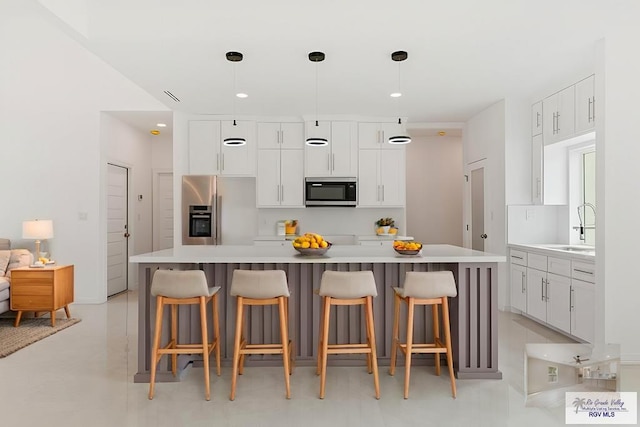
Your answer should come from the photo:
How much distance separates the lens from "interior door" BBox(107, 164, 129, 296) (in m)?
6.34

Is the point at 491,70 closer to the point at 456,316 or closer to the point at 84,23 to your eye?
the point at 456,316

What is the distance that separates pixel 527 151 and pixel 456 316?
286 cm

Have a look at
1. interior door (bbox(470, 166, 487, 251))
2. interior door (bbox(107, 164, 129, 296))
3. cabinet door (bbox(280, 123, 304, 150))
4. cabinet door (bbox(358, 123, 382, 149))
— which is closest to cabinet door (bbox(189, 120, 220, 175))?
cabinet door (bbox(280, 123, 304, 150))

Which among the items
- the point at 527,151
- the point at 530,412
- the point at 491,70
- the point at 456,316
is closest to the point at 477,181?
the point at 527,151

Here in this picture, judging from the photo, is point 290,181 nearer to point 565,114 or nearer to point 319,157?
point 319,157

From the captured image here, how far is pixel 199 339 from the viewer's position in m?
3.34

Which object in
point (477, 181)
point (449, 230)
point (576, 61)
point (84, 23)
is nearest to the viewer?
point (84, 23)

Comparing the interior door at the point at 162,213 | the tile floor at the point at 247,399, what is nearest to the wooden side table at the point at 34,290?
the tile floor at the point at 247,399

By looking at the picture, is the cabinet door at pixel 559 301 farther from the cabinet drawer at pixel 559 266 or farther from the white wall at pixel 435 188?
the white wall at pixel 435 188

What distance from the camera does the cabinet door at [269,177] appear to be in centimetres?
600

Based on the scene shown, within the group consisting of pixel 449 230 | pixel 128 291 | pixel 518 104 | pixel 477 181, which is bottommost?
pixel 128 291

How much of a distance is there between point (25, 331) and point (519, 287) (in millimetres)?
5475

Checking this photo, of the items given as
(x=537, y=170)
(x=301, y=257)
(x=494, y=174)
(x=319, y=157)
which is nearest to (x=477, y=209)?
(x=494, y=174)

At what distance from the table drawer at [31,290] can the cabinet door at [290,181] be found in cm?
298
